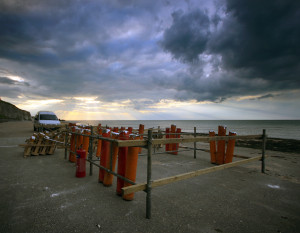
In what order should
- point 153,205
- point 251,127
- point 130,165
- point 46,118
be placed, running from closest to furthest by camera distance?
point 153,205 < point 130,165 < point 46,118 < point 251,127

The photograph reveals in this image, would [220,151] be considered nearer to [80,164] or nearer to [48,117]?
[80,164]

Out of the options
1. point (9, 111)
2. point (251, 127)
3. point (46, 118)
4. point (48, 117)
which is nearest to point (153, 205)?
point (46, 118)

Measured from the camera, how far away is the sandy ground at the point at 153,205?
106 inches

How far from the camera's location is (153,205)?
11.2 ft

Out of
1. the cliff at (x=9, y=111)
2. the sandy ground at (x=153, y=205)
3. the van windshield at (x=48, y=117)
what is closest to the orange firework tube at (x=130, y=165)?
the sandy ground at (x=153, y=205)

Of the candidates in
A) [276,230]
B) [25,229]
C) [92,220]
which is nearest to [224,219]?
[276,230]

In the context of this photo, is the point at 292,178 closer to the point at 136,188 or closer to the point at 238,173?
the point at 238,173

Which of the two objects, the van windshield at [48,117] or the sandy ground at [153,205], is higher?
the van windshield at [48,117]

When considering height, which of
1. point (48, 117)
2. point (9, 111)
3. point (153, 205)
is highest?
point (9, 111)

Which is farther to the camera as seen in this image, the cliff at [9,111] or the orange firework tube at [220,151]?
the cliff at [9,111]

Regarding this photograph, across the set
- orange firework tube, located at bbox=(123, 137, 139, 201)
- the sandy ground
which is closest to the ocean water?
the sandy ground

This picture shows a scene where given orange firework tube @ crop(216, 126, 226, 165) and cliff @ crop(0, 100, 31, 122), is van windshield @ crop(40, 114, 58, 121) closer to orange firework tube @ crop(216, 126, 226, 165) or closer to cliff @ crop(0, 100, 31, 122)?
orange firework tube @ crop(216, 126, 226, 165)

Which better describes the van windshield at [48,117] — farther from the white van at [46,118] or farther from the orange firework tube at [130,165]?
the orange firework tube at [130,165]

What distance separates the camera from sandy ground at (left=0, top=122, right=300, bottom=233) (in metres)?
2.69
